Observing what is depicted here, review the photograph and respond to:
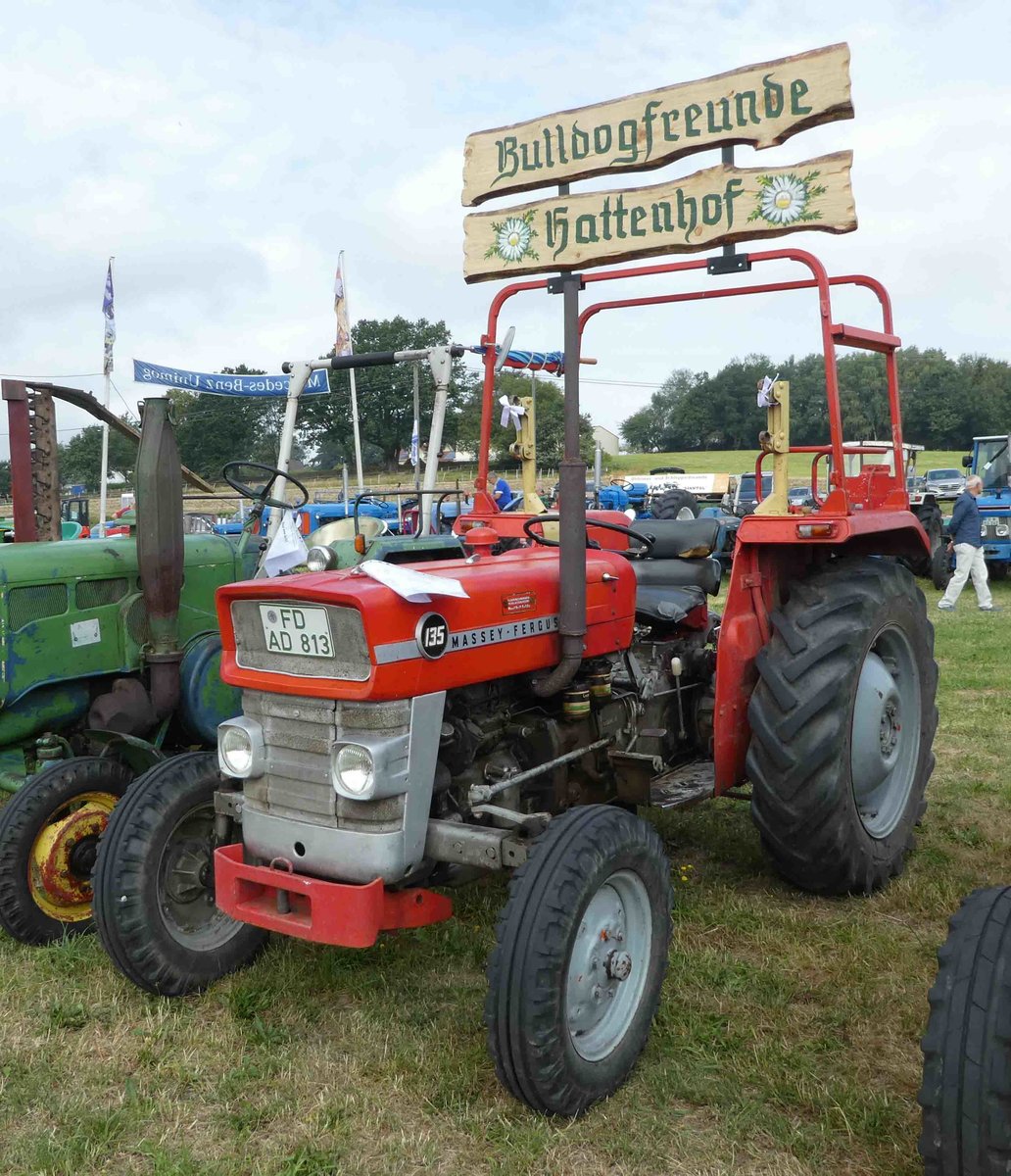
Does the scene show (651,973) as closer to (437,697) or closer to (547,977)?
(547,977)

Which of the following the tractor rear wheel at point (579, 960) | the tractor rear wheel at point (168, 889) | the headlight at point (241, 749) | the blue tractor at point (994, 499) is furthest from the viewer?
the blue tractor at point (994, 499)

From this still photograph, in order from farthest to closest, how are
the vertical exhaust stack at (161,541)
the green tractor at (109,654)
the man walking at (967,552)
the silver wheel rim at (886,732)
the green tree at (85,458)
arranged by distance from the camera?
the green tree at (85,458), the man walking at (967,552), the vertical exhaust stack at (161,541), the green tractor at (109,654), the silver wheel rim at (886,732)

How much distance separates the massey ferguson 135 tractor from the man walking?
7.11 meters

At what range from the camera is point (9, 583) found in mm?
3914

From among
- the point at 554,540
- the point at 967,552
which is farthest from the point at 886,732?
the point at 967,552

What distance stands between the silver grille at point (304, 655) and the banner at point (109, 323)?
14249mm

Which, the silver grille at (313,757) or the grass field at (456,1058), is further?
the silver grille at (313,757)

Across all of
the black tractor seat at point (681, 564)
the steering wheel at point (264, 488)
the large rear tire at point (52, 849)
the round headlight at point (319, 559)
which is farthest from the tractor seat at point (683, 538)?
the large rear tire at point (52, 849)

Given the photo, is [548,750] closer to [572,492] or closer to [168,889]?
[572,492]

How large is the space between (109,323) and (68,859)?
46.3 feet

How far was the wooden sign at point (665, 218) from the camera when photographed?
9.01ft

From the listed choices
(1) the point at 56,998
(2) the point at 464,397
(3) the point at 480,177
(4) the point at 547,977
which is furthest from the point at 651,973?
(2) the point at 464,397

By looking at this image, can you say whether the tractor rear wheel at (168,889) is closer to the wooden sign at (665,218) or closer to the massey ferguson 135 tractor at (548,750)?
the massey ferguson 135 tractor at (548,750)

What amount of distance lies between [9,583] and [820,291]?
10.0 feet
